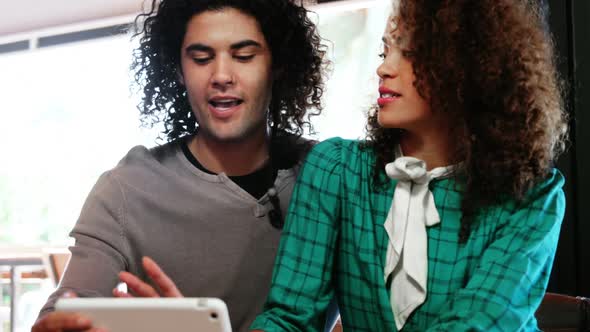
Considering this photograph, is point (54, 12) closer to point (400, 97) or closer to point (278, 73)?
point (278, 73)

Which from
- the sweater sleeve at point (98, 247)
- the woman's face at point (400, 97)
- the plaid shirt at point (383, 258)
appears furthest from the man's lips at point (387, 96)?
the sweater sleeve at point (98, 247)

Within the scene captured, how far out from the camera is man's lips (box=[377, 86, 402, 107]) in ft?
3.53

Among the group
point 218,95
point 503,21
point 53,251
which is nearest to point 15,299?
point 53,251

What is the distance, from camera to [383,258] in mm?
1073

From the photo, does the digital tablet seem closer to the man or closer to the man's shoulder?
the man

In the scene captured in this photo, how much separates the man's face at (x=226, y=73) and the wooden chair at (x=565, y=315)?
76 cm

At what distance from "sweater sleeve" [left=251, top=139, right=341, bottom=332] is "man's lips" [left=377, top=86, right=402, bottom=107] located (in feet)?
0.53

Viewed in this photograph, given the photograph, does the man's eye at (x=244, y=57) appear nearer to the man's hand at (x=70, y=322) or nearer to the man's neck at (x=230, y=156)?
Answer: the man's neck at (x=230, y=156)

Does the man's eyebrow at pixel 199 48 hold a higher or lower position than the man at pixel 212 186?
higher

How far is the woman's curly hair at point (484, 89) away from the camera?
3.46 feet

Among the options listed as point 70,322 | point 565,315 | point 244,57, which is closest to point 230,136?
point 244,57

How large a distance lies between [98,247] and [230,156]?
35 centimetres

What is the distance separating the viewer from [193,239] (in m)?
1.31

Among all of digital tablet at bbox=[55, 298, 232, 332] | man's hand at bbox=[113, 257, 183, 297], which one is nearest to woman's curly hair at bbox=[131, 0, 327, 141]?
man's hand at bbox=[113, 257, 183, 297]
